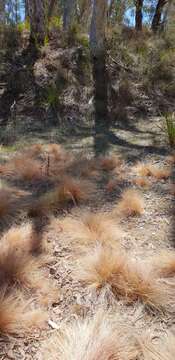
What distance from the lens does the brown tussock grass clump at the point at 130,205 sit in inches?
96.0

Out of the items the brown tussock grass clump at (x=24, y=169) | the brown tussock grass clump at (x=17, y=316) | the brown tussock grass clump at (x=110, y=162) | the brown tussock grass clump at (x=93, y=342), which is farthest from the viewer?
the brown tussock grass clump at (x=110, y=162)

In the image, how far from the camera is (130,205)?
8.23 feet

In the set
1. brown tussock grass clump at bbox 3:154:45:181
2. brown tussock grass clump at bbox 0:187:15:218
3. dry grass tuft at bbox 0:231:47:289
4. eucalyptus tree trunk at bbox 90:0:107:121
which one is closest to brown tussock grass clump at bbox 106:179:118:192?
brown tussock grass clump at bbox 3:154:45:181

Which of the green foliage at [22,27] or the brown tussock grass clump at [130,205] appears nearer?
the brown tussock grass clump at [130,205]

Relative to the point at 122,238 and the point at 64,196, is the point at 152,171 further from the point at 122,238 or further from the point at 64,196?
the point at 122,238

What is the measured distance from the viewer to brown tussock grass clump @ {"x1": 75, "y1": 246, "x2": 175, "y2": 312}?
1557mm

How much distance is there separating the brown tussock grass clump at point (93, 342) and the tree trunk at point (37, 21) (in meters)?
5.56

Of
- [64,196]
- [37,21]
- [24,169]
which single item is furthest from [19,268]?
[37,21]

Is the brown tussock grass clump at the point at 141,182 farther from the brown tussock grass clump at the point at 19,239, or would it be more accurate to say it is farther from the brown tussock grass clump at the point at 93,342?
the brown tussock grass clump at the point at 93,342

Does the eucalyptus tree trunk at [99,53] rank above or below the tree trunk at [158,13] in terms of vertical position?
below

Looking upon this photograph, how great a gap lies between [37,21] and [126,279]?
558cm

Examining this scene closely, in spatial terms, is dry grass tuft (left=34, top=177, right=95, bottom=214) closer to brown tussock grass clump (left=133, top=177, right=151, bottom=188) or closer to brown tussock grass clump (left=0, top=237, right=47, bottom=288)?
brown tussock grass clump (left=133, top=177, right=151, bottom=188)

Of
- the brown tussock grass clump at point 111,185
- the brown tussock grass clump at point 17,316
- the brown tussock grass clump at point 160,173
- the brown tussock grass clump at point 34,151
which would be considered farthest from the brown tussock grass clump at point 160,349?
the brown tussock grass clump at point 34,151

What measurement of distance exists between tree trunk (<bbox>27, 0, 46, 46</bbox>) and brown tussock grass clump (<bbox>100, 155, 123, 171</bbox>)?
134 inches
